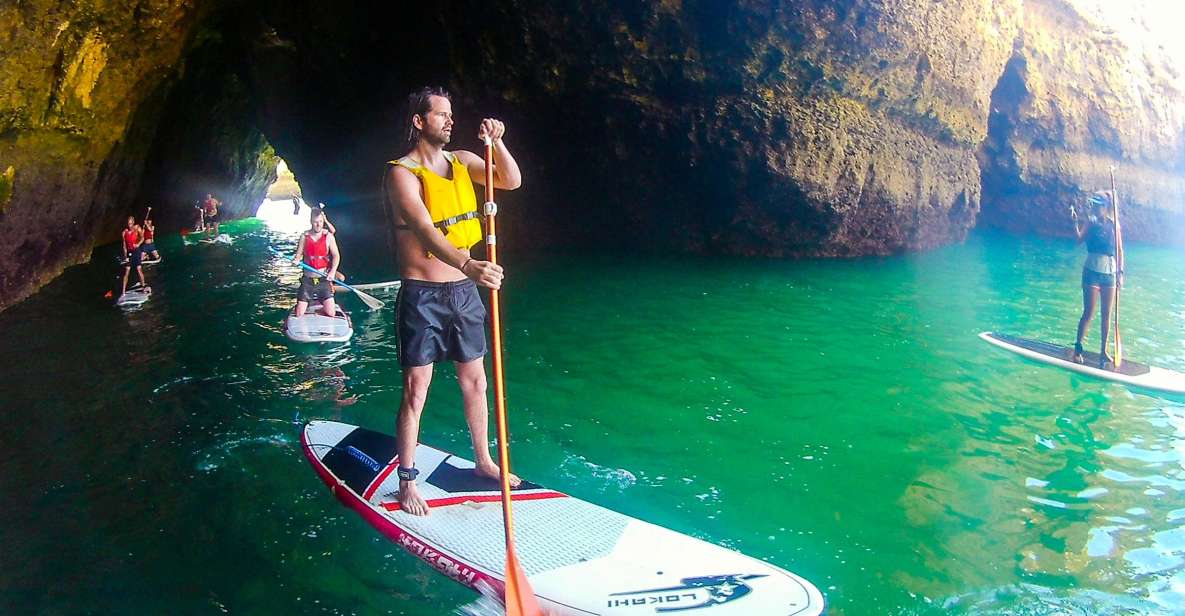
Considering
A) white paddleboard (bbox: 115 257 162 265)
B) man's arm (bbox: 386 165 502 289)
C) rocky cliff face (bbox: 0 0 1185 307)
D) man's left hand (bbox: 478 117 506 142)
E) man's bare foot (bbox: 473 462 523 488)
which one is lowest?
man's bare foot (bbox: 473 462 523 488)

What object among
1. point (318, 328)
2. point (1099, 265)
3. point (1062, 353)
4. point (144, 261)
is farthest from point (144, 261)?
point (1099, 265)

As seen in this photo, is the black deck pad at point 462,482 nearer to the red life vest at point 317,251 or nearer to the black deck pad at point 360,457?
the black deck pad at point 360,457

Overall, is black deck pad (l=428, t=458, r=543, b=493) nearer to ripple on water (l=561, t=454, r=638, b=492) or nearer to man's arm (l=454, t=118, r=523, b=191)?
ripple on water (l=561, t=454, r=638, b=492)

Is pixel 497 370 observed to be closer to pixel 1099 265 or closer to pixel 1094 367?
pixel 1094 367

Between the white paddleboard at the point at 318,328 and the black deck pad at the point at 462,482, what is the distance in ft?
15.2

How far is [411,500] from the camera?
166 inches

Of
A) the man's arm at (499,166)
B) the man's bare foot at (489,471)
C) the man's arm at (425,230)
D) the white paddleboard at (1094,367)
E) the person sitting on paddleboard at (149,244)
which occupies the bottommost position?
the man's bare foot at (489,471)

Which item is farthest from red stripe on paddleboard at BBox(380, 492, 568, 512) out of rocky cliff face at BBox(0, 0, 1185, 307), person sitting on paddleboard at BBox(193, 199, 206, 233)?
person sitting on paddleboard at BBox(193, 199, 206, 233)

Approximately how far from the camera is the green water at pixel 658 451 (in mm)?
3828

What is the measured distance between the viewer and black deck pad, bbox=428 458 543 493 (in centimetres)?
444

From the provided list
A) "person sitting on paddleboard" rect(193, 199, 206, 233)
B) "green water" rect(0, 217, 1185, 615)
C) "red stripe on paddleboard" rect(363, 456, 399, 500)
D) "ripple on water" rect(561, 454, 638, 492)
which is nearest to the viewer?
"green water" rect(0, 217, 1185, 615)

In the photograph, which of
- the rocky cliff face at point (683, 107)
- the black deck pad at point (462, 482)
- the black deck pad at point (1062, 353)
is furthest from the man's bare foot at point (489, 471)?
the rocky cliff face at point (683, 107)

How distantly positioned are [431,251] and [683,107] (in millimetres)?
→ 11623

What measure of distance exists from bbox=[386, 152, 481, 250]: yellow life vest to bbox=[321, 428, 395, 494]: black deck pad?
5.54ft
